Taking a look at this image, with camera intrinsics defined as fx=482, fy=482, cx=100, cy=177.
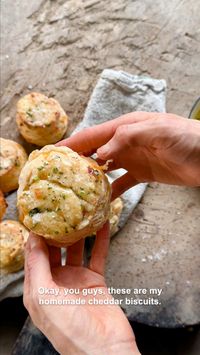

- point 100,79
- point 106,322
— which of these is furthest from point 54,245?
point 100,79

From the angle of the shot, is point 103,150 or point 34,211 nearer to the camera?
point 34,211

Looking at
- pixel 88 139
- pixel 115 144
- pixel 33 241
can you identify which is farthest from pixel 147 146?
pixel 33 241

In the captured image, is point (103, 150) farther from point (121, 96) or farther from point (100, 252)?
point (121, 96)

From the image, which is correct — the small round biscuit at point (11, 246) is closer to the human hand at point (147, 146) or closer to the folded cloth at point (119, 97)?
the folded cloth at point (119, 97)

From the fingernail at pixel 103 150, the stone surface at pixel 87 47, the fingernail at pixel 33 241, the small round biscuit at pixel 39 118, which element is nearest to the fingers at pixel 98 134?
the fingernail at pixel 103 150

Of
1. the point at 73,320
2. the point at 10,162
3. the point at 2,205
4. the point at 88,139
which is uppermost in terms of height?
the point at 88,139

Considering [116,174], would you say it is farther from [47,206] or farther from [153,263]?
[47,206]
